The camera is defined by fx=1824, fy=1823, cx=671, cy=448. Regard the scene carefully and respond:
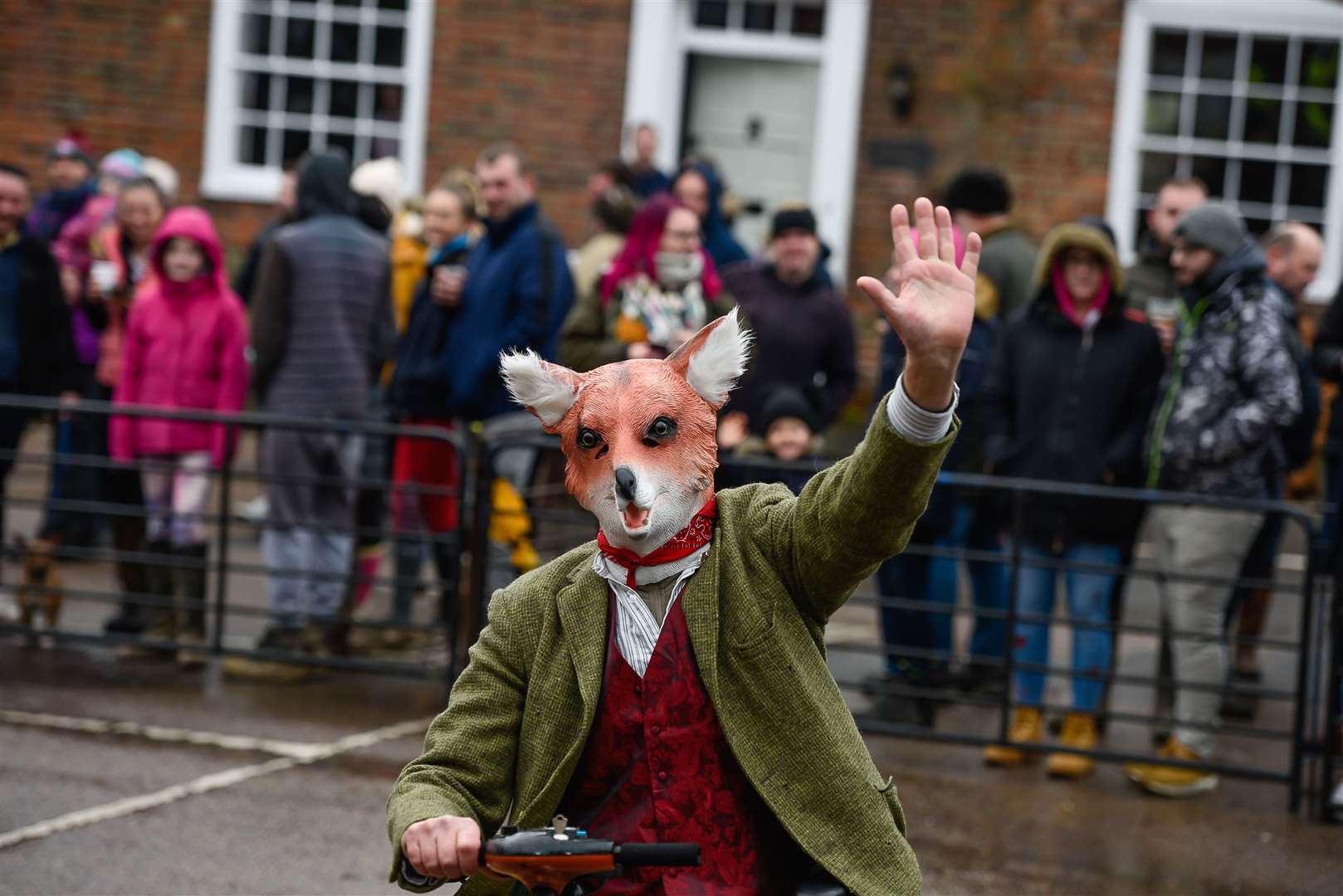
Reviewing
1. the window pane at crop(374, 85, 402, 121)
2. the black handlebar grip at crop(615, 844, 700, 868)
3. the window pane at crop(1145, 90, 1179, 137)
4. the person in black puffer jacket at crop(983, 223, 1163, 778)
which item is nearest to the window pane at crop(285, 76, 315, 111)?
the window pane at crop(374, 85, 402, 121)

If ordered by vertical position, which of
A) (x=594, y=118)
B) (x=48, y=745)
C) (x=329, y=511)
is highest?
(x=594, y=118)

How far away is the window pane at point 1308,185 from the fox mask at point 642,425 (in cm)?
1125

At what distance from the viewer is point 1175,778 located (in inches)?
273

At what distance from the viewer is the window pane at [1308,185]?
44.4ft

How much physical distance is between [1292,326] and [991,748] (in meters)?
2.05

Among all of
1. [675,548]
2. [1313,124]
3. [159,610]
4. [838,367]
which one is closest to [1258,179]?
[1313,124]

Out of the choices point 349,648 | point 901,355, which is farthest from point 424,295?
point 901,355

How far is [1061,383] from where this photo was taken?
23.6 feet

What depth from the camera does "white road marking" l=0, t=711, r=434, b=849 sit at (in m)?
5.99

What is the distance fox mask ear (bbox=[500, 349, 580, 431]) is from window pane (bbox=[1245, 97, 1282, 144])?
452 inches

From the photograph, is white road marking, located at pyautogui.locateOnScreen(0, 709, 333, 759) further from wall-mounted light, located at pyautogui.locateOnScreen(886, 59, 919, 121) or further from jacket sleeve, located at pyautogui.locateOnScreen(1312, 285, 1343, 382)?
wall-mounted light, located at pyautogui.locateOnScreen(886, 59, 919, 121)

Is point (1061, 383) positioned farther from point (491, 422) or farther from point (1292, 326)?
point (491, 422)

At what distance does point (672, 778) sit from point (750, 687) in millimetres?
213

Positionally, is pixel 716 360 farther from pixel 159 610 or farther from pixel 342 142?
pixel 342 142
